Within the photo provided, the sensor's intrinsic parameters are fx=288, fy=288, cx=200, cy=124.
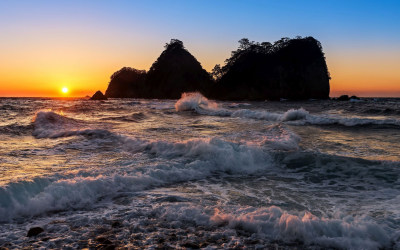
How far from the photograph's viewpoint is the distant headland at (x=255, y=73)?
79312 millimetres

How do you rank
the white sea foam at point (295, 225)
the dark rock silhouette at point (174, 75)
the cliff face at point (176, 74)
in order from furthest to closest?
the dark rock silhouette at point (174, 75) → the cliff face at point (176, 74) → the white sea foam at point (295, 225)

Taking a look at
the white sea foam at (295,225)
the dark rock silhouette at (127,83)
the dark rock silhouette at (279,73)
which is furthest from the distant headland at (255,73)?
the white sea foam at (295,225)

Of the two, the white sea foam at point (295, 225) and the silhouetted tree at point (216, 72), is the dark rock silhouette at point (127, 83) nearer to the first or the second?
the silhouetted tree at point (216, 72)

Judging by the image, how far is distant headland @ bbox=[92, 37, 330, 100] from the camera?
79.3m

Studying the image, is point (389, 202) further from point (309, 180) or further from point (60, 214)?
point (60, 214)

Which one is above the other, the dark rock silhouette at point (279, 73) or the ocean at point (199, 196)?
the dark rock silhouette at point (279, 73)

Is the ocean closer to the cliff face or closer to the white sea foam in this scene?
the white sea foam

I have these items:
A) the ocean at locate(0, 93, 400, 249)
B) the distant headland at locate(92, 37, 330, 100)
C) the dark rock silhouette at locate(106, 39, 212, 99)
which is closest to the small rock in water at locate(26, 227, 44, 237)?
the ocean at locate(0, 93, 400, 249)

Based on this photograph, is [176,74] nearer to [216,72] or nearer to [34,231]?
[216,72]

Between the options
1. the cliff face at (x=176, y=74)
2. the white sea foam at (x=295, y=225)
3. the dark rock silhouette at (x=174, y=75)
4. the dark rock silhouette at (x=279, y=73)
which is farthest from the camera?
the dark rock silhouette at (x=174, y=75)

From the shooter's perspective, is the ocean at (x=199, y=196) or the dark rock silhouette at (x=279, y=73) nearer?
the ocean at (x=199, y=196)

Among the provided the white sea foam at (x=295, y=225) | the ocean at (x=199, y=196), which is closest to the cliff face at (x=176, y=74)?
the ocean at (x=199, y=196)

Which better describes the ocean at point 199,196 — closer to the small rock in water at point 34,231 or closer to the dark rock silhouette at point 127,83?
the small rock in water at point 34,231

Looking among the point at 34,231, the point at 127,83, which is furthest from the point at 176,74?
the point at 34,231
